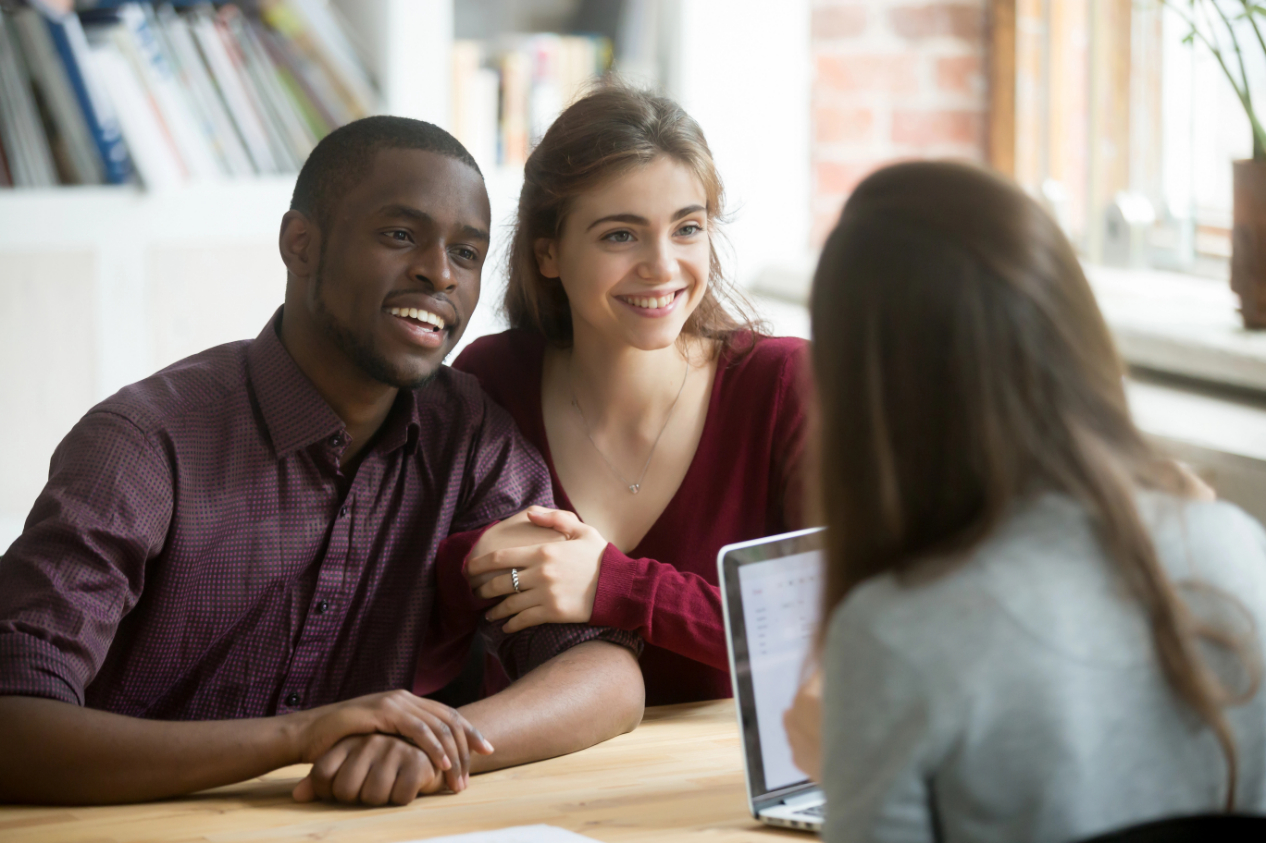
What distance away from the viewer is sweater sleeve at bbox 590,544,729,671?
1.38 m

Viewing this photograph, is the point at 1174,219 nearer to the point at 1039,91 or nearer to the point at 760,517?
the point at 1039,91

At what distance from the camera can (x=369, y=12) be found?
2547 mm

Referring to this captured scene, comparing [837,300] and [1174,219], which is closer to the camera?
[837,300]

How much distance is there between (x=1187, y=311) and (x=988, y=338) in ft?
4.78

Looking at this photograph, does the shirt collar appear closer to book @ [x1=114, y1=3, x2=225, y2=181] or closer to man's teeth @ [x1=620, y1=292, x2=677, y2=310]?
man's teeth @ [x1=620, y1=292, x2=677, y2=310]

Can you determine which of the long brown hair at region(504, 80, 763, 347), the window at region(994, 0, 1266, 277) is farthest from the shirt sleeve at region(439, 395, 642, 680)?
the window at region(994, 0, 1266, 277)

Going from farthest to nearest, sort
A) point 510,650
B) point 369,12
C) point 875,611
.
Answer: point 369,12, point 510,650, point 875,611

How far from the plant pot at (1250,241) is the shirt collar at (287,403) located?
3.76 feet

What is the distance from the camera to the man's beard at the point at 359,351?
145 cm

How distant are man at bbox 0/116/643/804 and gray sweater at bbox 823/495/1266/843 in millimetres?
567

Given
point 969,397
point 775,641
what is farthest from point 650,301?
point 969,397

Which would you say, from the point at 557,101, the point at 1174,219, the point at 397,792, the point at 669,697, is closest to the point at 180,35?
the point at 557,101

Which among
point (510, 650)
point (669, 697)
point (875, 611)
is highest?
point (875, 611)

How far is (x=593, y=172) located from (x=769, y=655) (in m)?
0.76
